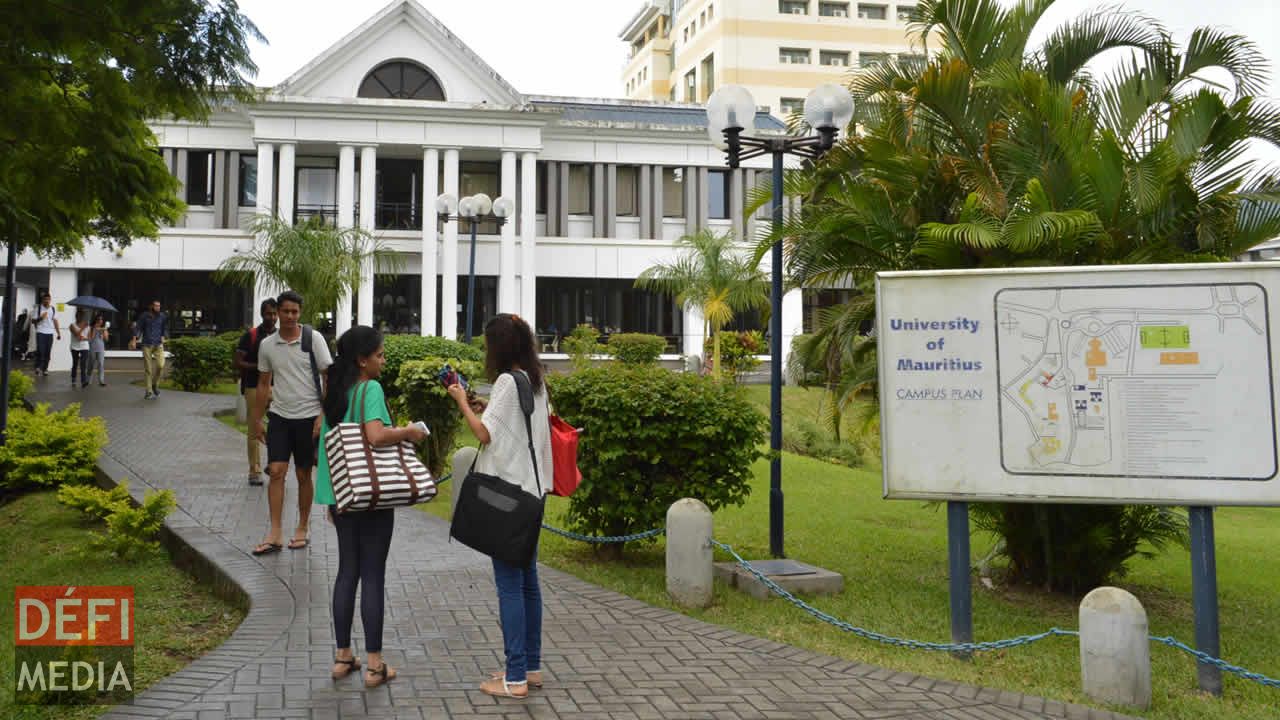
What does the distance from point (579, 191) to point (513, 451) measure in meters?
30.9

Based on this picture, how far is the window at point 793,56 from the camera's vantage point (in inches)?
2393

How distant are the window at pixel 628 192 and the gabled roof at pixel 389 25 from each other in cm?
477

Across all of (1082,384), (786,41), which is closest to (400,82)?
(1082,384)

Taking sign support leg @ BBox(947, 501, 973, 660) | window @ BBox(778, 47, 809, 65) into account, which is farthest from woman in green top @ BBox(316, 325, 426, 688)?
window @ BBox(778, 47, 809, 65)

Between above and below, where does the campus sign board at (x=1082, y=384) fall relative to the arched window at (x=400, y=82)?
below

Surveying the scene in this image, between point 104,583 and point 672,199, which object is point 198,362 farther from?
point 104,583

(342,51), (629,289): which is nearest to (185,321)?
(342,51)

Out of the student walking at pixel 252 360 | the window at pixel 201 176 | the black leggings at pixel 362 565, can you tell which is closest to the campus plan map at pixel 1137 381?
the black leggings at pixel 362 565

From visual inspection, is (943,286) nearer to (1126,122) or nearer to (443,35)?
(1126,122)

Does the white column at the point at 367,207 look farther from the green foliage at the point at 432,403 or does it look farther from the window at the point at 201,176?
the green foliage at the point at 432,403

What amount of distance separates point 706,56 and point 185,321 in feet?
130

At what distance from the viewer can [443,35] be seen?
1246 inches

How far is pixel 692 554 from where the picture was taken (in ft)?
22.3

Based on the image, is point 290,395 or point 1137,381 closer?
point 1137,381
